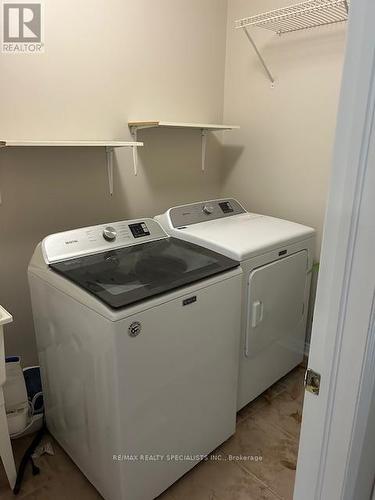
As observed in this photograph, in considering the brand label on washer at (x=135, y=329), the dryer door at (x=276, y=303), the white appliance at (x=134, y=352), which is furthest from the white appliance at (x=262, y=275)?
the brand label on washer at (x=135, y=329)

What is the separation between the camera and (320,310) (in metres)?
0.73

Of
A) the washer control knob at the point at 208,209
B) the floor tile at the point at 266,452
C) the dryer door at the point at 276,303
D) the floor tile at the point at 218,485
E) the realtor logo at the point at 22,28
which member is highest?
the realtor logo at the point at 22,28

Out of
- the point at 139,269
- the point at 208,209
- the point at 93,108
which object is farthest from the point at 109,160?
the point at 139,269

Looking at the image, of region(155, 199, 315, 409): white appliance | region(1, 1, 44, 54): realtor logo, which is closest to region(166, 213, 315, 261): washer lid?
region(155, 199, 315, 409): white appliance

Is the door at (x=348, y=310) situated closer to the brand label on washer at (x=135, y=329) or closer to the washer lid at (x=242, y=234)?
the brand label on washer at (x=135, y=329)

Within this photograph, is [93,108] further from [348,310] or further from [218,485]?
[218,485]

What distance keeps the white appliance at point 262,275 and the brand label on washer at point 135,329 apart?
600 millimetres

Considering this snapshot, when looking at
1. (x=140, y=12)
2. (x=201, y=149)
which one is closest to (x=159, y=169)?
(x=201, y=149)

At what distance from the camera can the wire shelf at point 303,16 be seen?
1.90 m

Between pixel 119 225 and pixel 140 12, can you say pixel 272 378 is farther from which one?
pixel 140 12

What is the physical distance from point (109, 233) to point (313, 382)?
49.6 inches

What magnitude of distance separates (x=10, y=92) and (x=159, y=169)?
971 mm

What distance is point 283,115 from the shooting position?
7.82 ft

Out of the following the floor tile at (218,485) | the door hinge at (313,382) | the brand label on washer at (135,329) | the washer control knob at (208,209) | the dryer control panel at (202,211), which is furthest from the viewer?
the washer control knob at (208,209)
